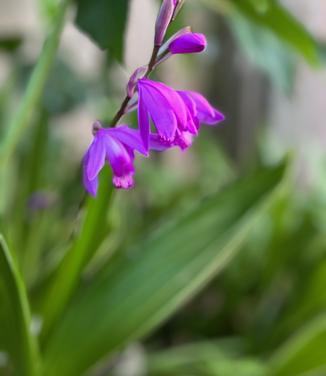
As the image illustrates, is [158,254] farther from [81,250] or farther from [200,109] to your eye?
[200,109]

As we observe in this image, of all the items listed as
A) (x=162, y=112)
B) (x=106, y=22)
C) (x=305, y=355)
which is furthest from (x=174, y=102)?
(x=305, y=355)

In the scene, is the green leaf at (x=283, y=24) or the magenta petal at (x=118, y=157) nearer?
the magenta petal at (x=118, y=157)

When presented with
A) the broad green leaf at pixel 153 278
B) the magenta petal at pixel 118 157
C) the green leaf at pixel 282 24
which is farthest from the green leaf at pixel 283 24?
the magenta petal at pixel 118 157

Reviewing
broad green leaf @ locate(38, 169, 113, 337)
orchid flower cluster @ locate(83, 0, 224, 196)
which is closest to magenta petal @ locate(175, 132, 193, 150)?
orchid flower cluster @ locate(83, 0, 224, 196)

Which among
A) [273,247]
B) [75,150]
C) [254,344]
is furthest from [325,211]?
[75,150]

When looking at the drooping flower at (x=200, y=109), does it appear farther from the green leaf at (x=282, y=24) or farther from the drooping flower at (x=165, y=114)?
the green leaf at (x=282, y=24)

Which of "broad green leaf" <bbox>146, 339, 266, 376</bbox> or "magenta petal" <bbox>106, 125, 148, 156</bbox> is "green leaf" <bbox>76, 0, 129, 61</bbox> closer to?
Answer: "magenta petal" <bbox>106, 125, 148, 156</bbox>
